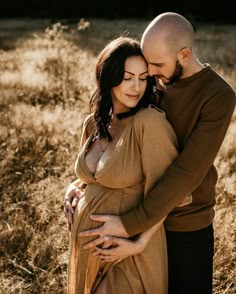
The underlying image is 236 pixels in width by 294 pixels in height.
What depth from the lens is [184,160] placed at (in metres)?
2.19

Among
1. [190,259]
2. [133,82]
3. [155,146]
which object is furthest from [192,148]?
[190,259]

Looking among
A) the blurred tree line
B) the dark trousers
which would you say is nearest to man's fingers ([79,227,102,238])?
the dark trousers

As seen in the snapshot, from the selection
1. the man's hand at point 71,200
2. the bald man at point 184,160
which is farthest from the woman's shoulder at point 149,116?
the man's hand at point 71,200

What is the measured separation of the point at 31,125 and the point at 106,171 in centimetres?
406

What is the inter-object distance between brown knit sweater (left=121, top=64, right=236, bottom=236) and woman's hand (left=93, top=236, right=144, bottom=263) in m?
0.06

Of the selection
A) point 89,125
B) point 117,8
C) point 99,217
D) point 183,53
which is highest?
point 183,53

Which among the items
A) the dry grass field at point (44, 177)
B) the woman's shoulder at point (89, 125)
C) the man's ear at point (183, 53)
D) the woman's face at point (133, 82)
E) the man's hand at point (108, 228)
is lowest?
the dry grass field at point (44, 177)

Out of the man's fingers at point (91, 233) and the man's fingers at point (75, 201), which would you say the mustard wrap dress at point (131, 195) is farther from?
the man's fingers at point (75, 201)

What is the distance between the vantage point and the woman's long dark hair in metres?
2.50

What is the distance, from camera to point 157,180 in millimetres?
2264

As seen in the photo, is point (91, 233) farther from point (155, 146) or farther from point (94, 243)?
point (155, 146)

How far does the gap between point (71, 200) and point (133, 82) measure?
2.84ft

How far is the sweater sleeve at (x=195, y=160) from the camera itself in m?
2.16

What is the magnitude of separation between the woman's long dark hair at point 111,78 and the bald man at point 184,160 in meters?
0.10
